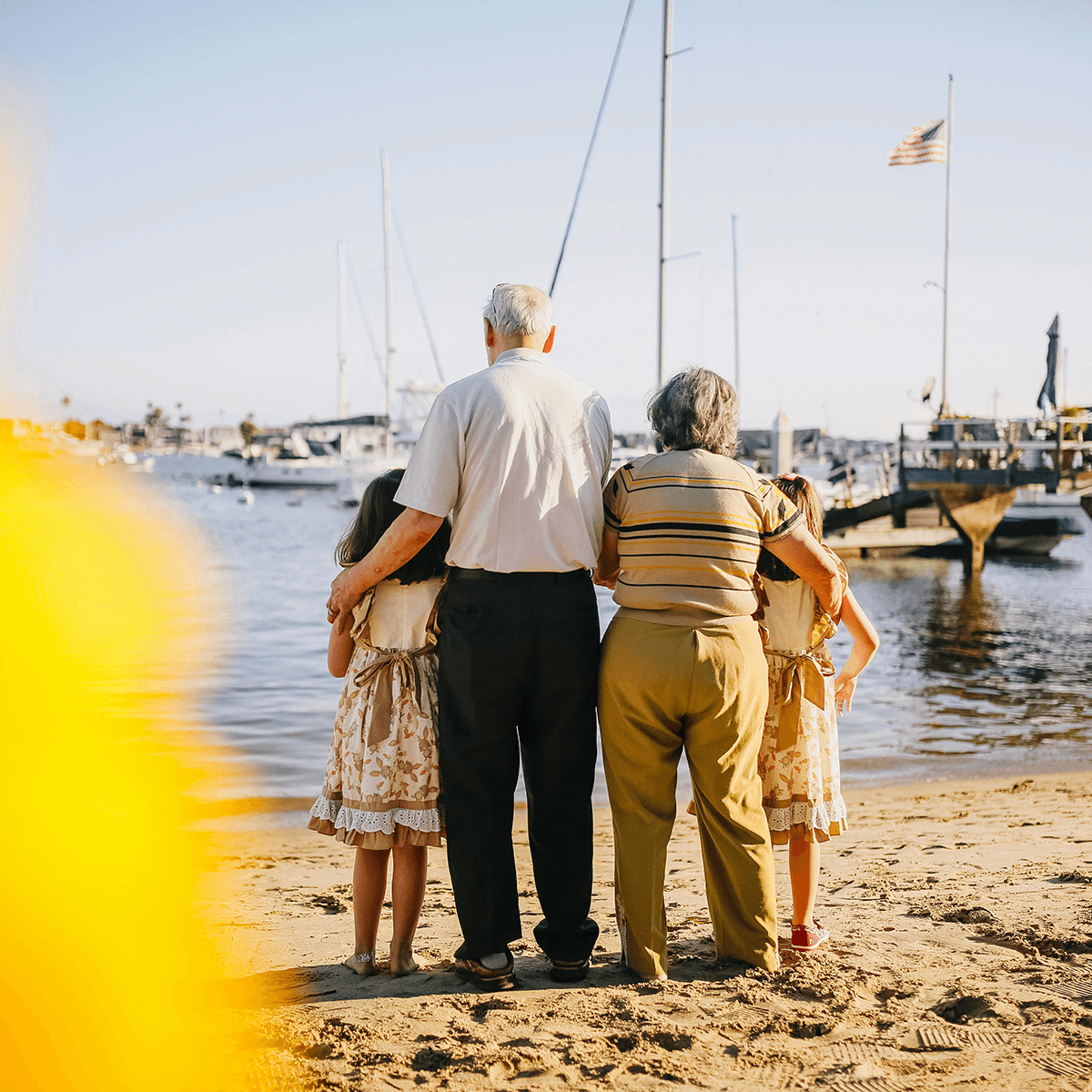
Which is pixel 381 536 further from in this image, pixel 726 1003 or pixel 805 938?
pixel 805 938

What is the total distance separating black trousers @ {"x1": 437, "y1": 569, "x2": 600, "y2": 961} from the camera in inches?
122

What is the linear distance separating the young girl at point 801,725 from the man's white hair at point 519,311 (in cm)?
101

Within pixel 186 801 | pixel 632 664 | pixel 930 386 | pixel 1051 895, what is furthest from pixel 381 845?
pixel 930 386

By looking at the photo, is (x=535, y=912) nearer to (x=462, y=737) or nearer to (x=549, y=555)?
(x=462, y=737)

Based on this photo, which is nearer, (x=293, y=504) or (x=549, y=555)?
(x=549, y=555)

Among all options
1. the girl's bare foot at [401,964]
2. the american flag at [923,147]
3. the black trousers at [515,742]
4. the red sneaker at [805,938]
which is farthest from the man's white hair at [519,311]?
the american flag at [923,147]

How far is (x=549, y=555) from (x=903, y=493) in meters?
23.1

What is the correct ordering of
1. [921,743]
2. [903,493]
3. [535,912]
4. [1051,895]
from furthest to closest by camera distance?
1. [903,493]
2. [921,743]
3. [535,912]
4. [1051,895]

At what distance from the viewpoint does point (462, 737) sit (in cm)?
314

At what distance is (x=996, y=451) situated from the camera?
2156cm

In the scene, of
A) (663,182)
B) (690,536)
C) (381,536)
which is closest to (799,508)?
(690,536)

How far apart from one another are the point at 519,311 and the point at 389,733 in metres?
1.47

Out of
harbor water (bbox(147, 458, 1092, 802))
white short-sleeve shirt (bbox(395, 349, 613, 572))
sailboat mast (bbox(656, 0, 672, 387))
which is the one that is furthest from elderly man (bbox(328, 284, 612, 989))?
sailboat mast (bbox(656, 0, 672, 387))

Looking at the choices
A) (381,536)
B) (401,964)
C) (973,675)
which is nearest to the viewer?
(381,536)
